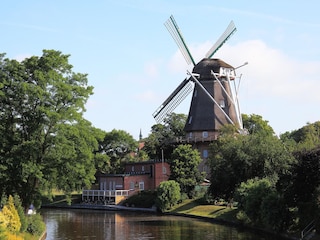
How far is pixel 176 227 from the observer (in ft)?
123

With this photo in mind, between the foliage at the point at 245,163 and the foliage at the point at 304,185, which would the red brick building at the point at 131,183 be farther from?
the foliage at the point at 304,185

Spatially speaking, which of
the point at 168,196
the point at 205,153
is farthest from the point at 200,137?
the point at 168,196

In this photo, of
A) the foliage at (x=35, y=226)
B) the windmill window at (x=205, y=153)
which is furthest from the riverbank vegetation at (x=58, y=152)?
the windmill window at (x=205, y=153)

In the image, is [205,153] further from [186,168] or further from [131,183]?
[131,183]

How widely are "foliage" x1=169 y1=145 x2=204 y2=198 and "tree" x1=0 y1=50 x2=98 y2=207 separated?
928 inches

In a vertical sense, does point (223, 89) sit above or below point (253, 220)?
above

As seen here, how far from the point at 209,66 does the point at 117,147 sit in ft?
74.1

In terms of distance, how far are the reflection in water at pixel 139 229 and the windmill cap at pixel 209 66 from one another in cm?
2031

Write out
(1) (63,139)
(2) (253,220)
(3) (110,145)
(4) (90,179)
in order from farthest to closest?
(3) (110,145)
(2) (253,220)
(4) (90,179)
(1) (63,139)

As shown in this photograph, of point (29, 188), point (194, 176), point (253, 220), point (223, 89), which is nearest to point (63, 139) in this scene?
point (29, 188)

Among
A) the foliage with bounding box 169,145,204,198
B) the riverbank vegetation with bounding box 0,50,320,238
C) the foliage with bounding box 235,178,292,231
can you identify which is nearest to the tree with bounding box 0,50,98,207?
the riverbank vegetation with bounding box 0,50,320,238

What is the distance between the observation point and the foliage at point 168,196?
50469 mm

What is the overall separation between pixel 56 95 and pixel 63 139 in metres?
2.73

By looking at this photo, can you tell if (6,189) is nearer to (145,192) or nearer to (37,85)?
(37,85)
